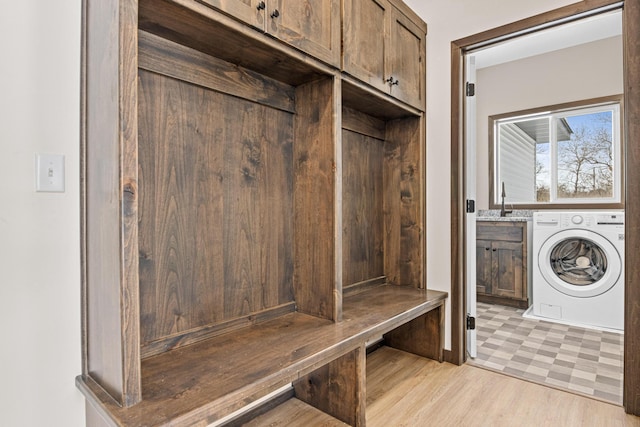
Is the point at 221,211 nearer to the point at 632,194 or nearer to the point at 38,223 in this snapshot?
the point at 38,223

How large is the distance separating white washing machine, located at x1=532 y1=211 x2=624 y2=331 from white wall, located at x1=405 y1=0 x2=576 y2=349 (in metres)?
1.72

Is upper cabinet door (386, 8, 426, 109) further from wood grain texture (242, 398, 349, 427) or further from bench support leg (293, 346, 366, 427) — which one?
wood grain texture (242, 398, 349, 427)

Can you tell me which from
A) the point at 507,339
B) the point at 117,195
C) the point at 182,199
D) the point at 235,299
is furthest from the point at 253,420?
the point at 507,339

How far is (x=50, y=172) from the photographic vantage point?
1.15 m

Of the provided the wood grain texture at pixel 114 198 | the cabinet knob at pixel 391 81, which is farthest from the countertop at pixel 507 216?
the wood grain texture at pixel 114 198

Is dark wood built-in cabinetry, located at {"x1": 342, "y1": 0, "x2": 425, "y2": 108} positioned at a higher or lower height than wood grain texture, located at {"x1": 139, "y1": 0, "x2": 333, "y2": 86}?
higher

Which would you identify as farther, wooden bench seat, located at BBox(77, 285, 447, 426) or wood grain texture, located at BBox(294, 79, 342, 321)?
wood grain texture, located at BBox(294, 79, 342, 321)

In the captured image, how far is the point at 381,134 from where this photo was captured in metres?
2.59

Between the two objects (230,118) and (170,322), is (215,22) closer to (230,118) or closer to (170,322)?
(230,118)

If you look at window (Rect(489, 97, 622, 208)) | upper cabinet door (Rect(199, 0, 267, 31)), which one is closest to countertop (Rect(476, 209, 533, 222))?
window (Rect(489, 97, 622, 208))

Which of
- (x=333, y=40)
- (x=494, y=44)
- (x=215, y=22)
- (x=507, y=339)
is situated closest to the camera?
(x=215, y=22)

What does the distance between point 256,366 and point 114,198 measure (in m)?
0.73

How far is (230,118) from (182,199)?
1.44 ft

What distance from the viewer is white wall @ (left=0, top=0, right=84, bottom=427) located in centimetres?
107
